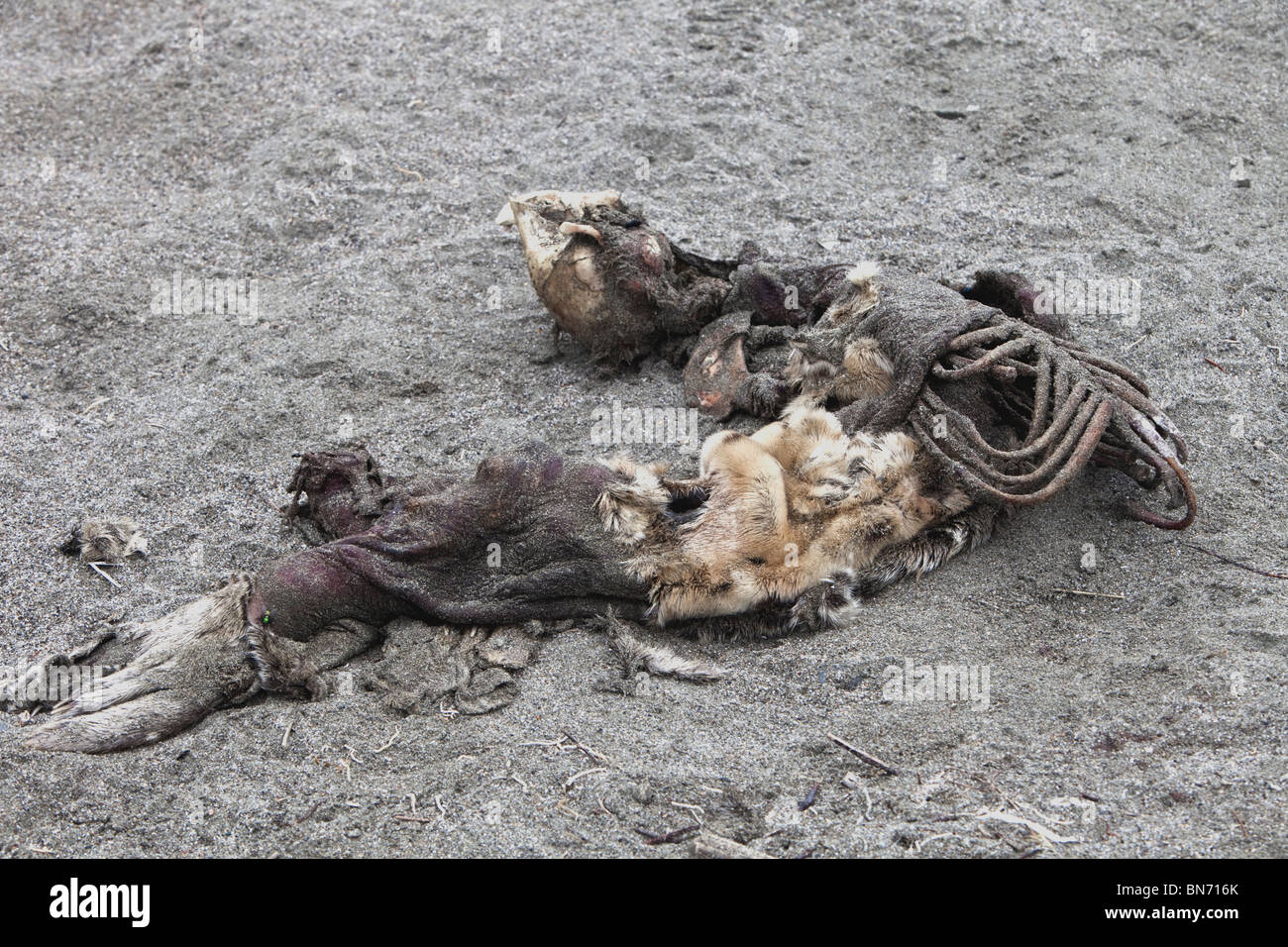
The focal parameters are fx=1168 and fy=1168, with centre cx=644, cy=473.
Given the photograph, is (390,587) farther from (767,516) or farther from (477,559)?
(767,516)

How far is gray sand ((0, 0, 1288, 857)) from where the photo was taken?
2.60m

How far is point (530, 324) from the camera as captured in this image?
4.79 metres

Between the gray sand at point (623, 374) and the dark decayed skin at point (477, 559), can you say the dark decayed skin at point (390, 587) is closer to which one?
the dark decayed skin at point (477, 559)

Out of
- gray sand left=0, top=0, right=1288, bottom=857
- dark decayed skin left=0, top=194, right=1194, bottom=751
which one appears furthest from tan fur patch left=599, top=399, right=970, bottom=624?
gray sand left=0, top=0, right=1288, bottom=857

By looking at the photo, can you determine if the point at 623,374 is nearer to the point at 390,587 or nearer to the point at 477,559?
the point at 477,559

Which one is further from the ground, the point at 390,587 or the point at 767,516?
the point at 767,516

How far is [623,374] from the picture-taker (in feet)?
14.6

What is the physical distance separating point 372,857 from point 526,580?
3.07ft

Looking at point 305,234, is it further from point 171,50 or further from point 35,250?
point 171,50

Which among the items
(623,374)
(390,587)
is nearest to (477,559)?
(390,587)

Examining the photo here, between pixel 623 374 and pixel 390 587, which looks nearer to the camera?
pixel 390 587

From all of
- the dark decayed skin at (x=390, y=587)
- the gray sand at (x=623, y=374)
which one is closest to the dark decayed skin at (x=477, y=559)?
the dark decayed skin at (x=390, y=587)

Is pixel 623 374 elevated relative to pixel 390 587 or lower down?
elevated

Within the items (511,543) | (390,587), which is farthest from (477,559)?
(390,587)
